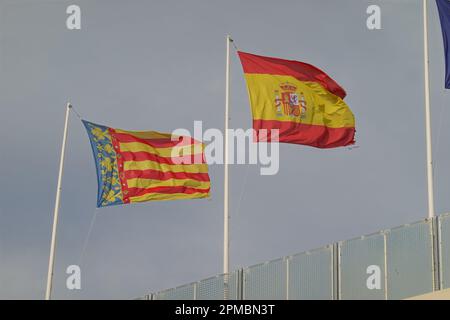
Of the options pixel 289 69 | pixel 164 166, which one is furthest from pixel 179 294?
pixel 289 69

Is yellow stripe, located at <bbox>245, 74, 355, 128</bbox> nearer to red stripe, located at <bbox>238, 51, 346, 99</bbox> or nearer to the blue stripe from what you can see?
red stripe, located at <bbox>238, 51, 346, 99</bbox>

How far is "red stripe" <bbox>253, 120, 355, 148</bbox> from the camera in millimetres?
35625

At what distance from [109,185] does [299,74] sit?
782 cm

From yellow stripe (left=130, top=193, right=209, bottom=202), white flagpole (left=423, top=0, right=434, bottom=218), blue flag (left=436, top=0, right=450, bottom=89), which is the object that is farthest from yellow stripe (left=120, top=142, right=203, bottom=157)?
blue flag (left=436, top=0, right=450, bottom=89)

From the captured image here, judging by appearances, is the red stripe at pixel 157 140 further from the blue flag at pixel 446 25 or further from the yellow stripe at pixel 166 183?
the blue flag at pixel 446 25

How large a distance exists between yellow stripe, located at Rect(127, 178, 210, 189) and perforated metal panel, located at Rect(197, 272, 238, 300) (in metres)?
7.66

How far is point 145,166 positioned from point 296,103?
6.11 metres

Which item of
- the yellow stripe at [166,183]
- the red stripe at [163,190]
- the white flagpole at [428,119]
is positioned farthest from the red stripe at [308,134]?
the red stripe at [163,190]

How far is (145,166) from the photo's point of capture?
1522 inches

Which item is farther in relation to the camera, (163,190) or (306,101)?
(163,190)

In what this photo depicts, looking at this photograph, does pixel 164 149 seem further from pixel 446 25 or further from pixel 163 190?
pixel 446 25
